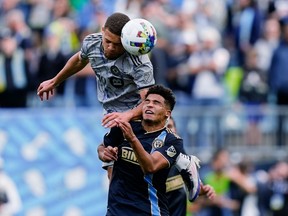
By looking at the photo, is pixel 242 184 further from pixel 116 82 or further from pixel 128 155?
pixel 128 155

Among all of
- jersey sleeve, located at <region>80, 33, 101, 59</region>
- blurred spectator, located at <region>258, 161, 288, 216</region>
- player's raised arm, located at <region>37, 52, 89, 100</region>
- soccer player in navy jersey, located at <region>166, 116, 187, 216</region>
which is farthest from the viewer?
blurred spectator, located at <region>258, 161, 288, 216</region>

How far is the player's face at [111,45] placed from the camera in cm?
1237

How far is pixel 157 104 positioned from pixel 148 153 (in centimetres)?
49

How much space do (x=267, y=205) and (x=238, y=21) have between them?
4.05 m

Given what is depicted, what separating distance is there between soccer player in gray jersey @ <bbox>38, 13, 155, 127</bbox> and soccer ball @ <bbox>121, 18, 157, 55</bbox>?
202mm

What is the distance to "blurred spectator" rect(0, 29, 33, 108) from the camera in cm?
2116

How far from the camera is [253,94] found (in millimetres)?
22547

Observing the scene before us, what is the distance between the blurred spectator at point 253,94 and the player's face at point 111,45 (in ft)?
31.8

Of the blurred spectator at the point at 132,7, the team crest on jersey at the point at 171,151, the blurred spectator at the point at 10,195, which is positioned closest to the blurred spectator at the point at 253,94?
the blurred spectator at the point at 132,7

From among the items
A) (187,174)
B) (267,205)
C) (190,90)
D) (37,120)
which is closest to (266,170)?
(267,205)

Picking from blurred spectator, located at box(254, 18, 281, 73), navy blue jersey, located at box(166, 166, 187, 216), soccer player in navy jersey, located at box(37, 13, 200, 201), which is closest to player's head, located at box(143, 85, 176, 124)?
soccer player in navy jersey, located at box(37, 13, 200, 201)

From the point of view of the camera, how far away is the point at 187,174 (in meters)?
13.1

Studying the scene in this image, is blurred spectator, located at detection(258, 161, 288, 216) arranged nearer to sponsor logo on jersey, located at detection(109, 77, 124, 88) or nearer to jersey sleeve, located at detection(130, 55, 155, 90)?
sponsor logo on jersey, located at detection(109, 77, 124, 88)

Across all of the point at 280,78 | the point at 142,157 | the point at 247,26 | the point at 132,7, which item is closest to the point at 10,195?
the point at 132,7
